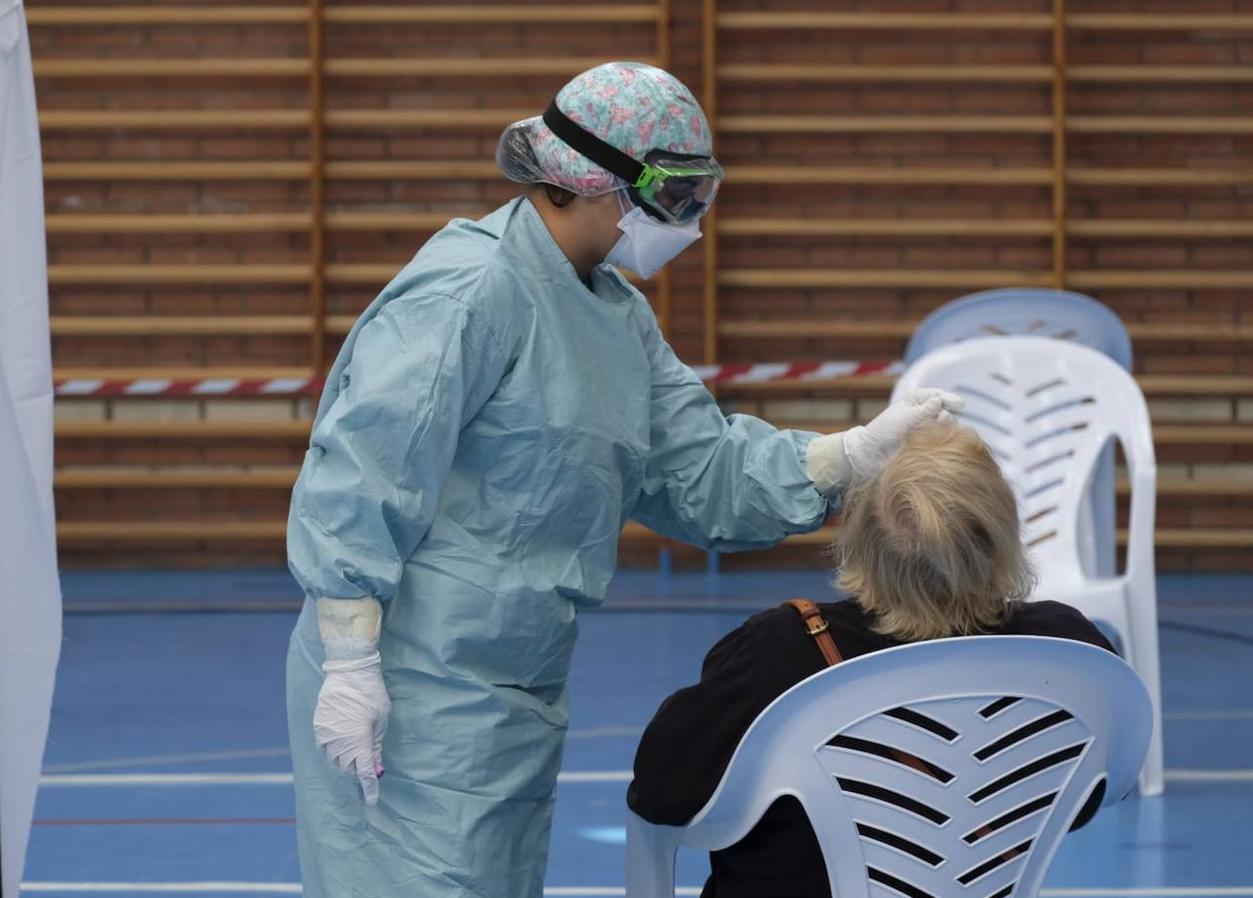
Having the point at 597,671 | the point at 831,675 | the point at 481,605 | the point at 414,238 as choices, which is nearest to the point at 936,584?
the point at 831,675

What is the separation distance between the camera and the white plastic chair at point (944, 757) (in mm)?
1661

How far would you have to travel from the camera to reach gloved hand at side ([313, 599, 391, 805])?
1824 millimetres

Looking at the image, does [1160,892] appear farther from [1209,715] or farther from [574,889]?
[1209,715]

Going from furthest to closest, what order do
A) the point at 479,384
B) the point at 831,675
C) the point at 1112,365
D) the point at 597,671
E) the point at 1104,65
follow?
1. the point at 1104,65
2. the point at 597,671
3. the point at 1112,365
4. the point at 479,384
5. the point at 831,675

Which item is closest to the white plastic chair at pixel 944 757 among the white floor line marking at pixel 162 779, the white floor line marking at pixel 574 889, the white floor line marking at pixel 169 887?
the white floor line marking at pixel 574 889

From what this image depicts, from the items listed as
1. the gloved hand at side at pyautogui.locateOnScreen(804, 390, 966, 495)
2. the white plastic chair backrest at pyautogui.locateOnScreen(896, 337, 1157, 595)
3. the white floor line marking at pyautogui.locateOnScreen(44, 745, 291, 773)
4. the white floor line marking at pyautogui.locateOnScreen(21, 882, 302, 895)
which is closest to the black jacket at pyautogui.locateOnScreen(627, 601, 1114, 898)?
the gloved hand at side at pyautogui.locateOnScreen(804, 390, 966, 495)

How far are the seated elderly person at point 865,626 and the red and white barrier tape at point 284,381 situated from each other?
4972mm

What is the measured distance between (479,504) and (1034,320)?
295 cm

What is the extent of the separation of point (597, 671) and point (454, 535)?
10.2 ft

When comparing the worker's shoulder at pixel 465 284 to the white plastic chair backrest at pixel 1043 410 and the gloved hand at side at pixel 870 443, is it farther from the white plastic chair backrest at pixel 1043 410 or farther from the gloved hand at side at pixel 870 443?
the white plastic chair backrest at pixel 1043 410

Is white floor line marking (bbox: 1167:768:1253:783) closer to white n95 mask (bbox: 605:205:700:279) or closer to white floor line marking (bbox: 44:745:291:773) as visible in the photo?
white floor line marking (bbox: 44:745:291:773)

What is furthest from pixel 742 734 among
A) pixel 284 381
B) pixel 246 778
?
pixel 284 381

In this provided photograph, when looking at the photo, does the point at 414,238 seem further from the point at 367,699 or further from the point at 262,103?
the point at 367,699

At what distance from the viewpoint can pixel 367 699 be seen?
72.0 inches
